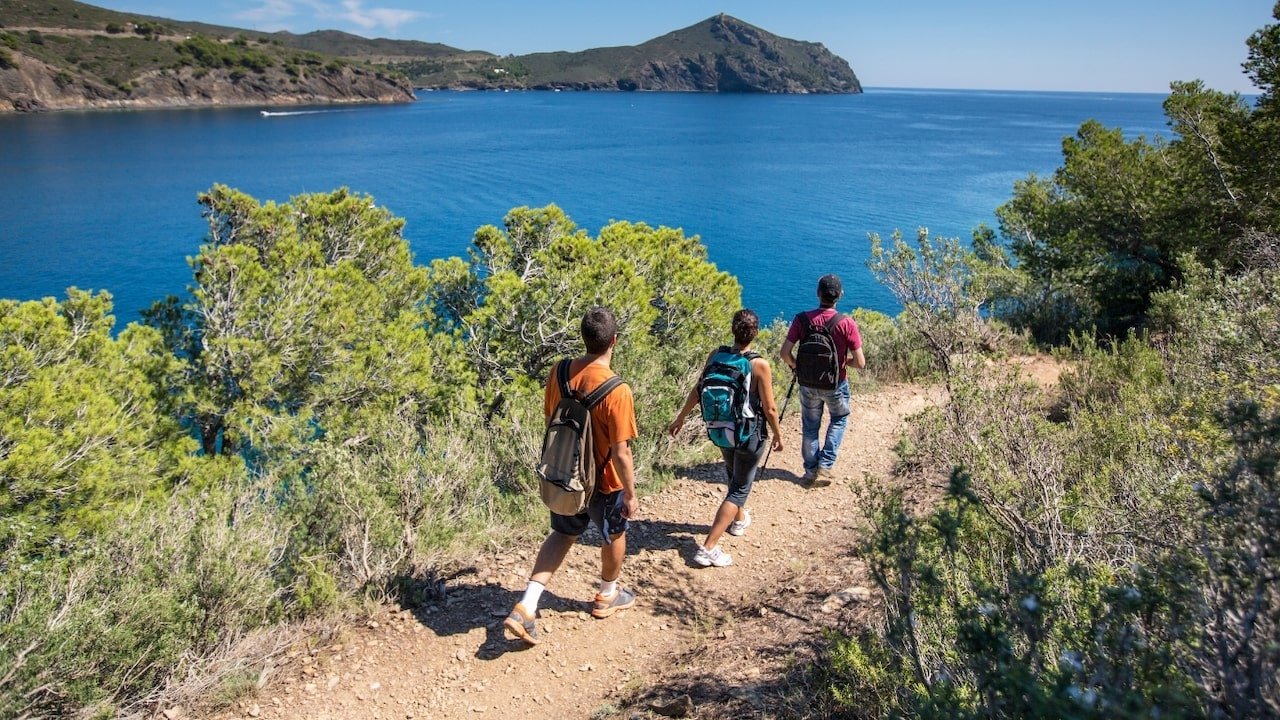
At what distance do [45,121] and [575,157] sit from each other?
58389 mm

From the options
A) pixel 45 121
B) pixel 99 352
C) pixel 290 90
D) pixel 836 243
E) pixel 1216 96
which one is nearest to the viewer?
pixel 99 352

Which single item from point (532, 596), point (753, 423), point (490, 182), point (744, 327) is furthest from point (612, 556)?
point (490, 182)

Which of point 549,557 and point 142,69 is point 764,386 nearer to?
point 549,557

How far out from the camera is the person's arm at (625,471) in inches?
154

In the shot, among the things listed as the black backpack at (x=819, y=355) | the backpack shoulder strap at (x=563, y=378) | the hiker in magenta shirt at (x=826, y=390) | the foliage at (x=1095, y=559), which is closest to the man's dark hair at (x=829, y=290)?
the hiker in magenta shirt at (x=826, y=390)

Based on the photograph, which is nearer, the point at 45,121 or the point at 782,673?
the point at 782,673

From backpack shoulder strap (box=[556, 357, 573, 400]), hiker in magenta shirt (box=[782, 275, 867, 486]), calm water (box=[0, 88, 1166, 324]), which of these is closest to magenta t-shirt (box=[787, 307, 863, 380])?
hiker in magenta shirt (box=[782, 275, 867, 486])

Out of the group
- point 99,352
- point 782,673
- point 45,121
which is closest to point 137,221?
point 99,352

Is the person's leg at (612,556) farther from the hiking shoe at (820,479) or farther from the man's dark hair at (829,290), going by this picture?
the hiking shoe at (820,479)

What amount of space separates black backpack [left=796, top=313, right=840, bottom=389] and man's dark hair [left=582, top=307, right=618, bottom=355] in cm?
247

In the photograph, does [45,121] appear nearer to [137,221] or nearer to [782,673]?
[137,221]

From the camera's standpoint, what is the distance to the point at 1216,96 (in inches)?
503

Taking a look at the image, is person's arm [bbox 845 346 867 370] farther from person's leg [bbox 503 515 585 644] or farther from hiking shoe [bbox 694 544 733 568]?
person's leg [bbox 503 515 585 644]

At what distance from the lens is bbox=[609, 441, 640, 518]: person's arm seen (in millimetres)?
3914
